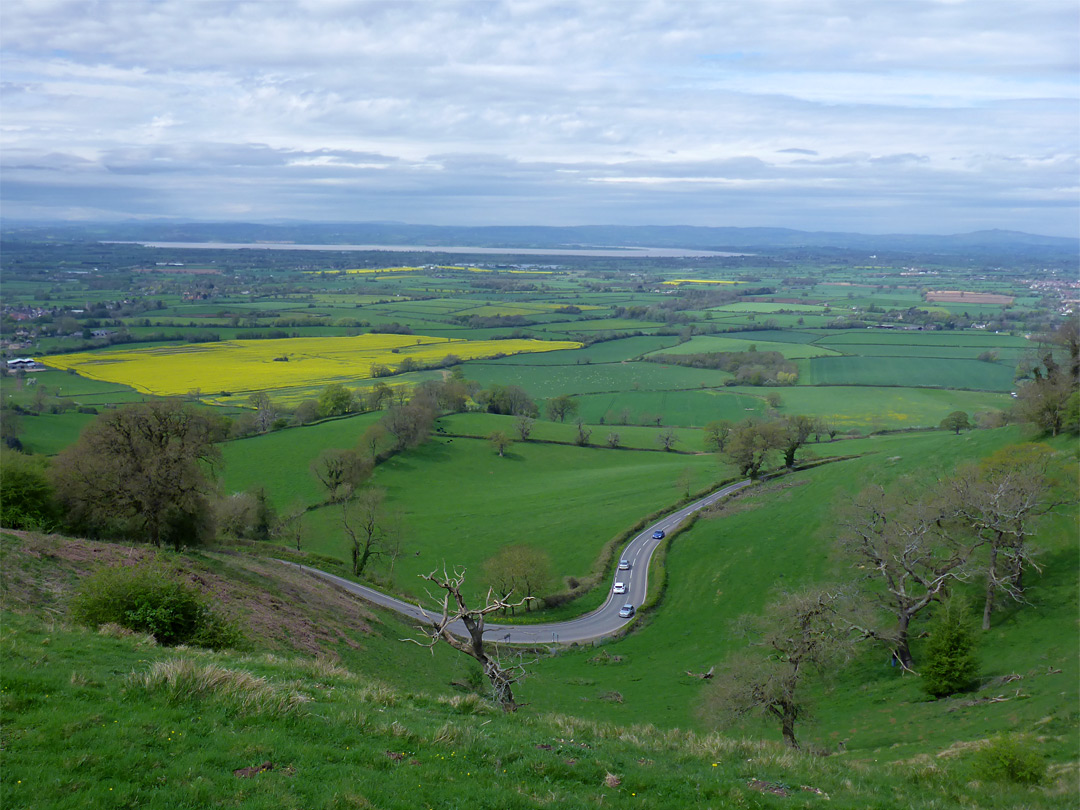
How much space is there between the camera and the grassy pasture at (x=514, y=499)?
60.7 metres

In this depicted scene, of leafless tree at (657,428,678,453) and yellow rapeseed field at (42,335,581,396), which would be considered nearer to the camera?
leafless tree at (657,428,678,453)

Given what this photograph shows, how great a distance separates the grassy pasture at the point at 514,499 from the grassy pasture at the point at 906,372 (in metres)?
53.9

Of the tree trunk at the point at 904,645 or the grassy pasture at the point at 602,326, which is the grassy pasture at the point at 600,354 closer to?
the grassy pasture at the point at 602,326

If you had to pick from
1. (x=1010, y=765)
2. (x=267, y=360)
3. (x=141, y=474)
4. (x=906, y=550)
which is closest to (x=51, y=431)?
(x=267, y=360)

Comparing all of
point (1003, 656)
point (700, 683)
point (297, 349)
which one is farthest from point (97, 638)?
point (297, 349)

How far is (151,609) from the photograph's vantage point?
68.0 feet

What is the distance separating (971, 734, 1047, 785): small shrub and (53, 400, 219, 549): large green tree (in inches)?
1458

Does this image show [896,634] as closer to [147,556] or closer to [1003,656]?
[1003,656]

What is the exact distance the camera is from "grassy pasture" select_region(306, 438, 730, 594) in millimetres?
60719

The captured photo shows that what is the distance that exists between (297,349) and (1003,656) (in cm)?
14589

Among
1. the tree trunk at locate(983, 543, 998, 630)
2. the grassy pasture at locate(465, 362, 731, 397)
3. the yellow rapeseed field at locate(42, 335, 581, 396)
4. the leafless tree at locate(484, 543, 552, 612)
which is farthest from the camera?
the grassy pasture at locate(465, 362, 731, 397)

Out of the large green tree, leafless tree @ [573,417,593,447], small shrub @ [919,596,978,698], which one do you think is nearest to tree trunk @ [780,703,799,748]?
small shrub @ [919,596,978,698]

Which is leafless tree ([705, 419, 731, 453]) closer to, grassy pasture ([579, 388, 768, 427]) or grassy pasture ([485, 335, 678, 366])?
grassy pasture ([579, 388, 768, 427])

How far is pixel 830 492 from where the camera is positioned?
2232 inches
